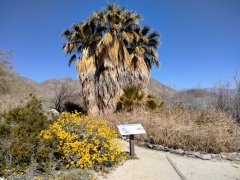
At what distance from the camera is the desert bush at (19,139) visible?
3.74m

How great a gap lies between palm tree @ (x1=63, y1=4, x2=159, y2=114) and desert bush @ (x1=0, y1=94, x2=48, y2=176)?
26.9ft

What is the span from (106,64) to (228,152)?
8.84 m

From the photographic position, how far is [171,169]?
476cm

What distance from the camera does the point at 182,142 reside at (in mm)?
6246

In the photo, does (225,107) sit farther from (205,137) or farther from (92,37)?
(92,37)

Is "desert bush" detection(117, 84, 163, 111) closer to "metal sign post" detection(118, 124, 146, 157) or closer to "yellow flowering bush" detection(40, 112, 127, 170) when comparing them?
"metal sign post" detection(118, 124, 146, 157)


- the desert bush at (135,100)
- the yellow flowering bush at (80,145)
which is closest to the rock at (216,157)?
the yellow flowering bush at (80,145)

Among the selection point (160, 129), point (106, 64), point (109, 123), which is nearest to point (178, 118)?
point (160, 129)

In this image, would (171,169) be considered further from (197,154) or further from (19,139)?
(19,139)

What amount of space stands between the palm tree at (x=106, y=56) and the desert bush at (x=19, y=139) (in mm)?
8204

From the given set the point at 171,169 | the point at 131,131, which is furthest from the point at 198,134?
the point at 131,131

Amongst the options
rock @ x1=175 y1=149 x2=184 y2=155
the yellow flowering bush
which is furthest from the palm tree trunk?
the yellow flowering bush

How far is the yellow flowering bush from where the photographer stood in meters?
4.08

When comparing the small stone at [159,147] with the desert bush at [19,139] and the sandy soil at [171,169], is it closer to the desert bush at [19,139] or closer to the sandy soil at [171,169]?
the sandy soil at [171,169]
